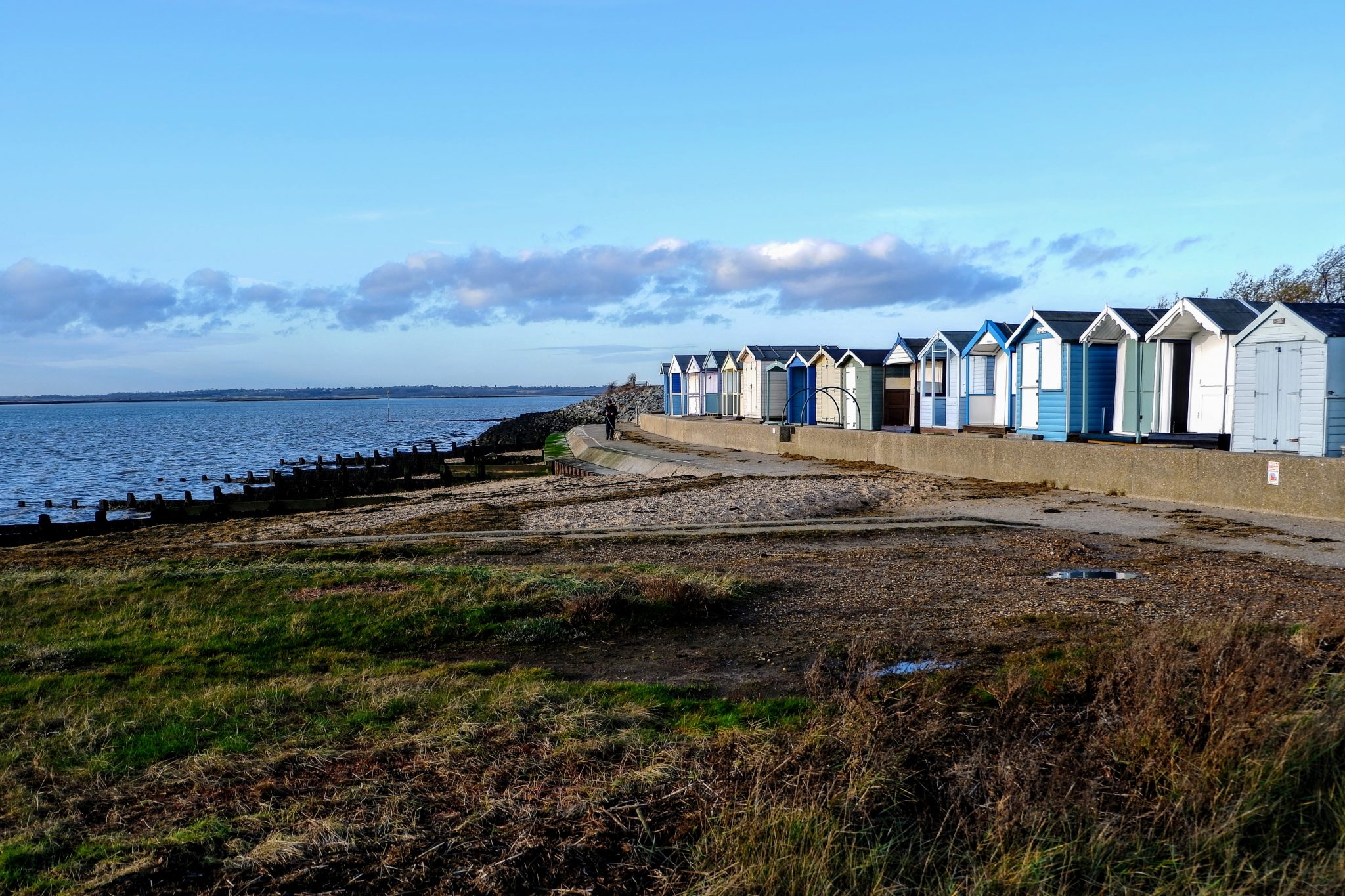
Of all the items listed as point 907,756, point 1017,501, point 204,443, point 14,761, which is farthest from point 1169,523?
point 204,443

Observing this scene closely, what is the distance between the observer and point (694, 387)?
2000 inches

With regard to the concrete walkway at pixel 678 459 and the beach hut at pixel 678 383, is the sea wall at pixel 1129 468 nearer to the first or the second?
the concrete walkway at pixel 678 459

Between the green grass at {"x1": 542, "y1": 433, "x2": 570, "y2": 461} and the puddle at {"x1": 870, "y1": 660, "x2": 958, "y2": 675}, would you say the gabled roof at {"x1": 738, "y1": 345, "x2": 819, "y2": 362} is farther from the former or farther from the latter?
the puddle at {"x1": 870, "y1": 660, "x2": 958, "y2": 675}

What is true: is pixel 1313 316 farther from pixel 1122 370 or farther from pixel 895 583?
pixel 895 583

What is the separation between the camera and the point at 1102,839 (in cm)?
414

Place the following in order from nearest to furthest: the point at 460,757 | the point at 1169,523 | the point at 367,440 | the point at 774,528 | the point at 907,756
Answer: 1. the point at 907,756
2. the point at 460,757
3. the point at 1169,523
4. the point at 774,528
5. the point at 367,440

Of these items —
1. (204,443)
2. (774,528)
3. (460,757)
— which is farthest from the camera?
(204,443)

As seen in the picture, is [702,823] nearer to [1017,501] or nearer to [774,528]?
[774,528]

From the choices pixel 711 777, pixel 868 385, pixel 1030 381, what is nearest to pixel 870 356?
pixel 868 385

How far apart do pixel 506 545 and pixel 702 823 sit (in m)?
9.34

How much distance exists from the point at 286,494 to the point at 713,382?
22.7m

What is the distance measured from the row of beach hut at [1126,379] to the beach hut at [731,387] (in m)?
8.35

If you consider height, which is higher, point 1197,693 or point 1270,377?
point 1270,377

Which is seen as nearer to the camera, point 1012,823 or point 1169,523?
point 1012,823
